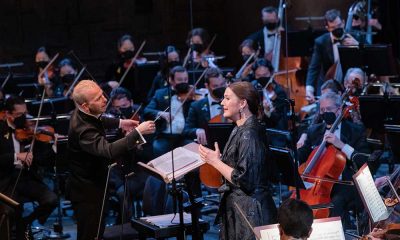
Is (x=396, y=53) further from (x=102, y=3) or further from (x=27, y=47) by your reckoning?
(x=27, y=47)

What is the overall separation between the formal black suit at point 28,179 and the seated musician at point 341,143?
2.26 m

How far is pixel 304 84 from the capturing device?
10570 mm

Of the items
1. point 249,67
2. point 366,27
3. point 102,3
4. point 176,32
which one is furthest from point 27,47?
point 366,27

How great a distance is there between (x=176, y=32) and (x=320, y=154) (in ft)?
21.4

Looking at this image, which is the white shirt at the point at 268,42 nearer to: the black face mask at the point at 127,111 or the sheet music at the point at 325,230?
the black face mask at the point at 127,111

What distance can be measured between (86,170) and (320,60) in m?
4.77

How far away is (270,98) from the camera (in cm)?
877

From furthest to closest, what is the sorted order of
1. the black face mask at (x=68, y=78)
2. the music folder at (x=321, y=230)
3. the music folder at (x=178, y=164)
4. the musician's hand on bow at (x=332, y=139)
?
the black face mask at (x=68, y=78), the musician's hand on bow at (x=332, y=139), the music folder at (x=178, y=164), the music folder at (x=321, y=230)

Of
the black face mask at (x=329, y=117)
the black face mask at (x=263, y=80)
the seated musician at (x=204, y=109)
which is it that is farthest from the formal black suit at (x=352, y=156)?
the black face mask at (x=263, y=80)

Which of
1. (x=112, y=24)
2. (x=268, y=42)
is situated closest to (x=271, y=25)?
(x=268, y=42)

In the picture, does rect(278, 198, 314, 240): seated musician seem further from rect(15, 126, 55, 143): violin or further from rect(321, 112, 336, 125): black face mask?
rect(15, 126, 55, 143): violin

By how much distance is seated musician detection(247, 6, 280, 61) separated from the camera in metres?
10.7

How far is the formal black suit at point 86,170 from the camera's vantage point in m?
5.75

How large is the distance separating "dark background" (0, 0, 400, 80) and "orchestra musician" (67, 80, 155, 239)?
6.52m
